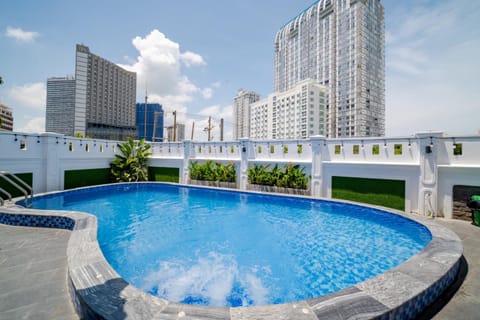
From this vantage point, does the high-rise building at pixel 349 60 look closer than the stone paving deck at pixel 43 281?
No

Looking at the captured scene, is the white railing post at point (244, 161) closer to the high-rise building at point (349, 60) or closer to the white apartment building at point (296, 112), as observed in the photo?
the white apartment building at point (296, 112)

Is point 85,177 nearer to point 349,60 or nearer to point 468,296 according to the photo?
point 468,296

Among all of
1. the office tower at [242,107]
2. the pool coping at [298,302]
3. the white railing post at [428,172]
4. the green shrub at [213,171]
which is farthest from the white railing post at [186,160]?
the office tower at [242,107]

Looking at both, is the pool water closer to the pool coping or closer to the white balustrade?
the pool coping

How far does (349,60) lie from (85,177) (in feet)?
235

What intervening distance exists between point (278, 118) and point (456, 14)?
71.0 metres

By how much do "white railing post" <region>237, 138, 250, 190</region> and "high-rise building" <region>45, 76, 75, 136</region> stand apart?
83.2m

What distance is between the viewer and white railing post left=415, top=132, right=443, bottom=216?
6719 mm

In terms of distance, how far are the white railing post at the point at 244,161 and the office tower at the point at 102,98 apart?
2557 inches

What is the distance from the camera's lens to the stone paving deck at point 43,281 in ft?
7.16

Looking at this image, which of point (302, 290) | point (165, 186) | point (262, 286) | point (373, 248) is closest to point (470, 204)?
point (373, 248)

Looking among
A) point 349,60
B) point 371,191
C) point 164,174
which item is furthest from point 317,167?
point 349,60

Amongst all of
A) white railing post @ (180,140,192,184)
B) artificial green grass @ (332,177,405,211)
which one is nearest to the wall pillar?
white railing post @ (180,140,192,184)

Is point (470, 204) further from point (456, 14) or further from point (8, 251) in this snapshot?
point (8, 251)
